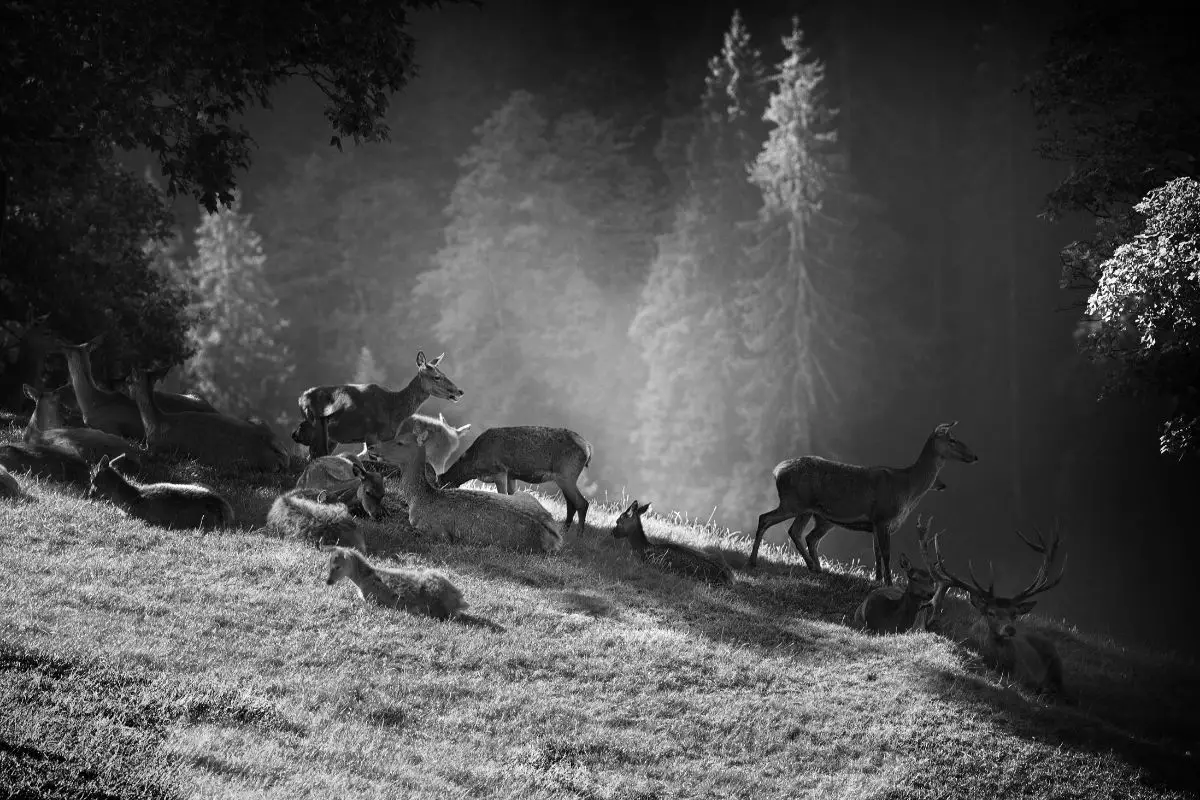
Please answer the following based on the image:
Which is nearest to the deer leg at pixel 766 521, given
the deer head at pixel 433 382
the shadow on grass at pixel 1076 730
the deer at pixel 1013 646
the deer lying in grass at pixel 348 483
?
the deer at pixel 1013 646

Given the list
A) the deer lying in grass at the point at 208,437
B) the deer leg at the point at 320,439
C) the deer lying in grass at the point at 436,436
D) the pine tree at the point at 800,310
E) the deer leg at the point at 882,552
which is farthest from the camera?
the pine tree at the point at 800,310

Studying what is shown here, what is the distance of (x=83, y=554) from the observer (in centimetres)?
1023

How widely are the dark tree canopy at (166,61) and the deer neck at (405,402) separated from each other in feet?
20.2

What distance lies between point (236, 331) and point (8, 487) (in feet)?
132

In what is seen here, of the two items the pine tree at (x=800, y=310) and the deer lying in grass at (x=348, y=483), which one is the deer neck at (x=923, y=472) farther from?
the pine tree at (x=800, y=310)

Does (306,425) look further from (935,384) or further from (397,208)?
(397,208)

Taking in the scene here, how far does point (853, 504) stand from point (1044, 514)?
25.4 m

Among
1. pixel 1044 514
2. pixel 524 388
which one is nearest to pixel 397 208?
pixel 524 388

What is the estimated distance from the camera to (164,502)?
11.5 meters

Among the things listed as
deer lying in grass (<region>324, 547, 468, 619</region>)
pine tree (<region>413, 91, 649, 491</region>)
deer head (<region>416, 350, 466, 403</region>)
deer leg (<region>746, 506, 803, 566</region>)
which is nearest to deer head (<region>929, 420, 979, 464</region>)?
deer leg (<region>746, 506, 803, 566</region>)

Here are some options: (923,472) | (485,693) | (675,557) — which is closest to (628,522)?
(675,557)

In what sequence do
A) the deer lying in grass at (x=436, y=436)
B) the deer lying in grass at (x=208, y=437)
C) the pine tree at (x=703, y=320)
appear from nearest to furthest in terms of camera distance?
the deer lying in grass at (x=208, y=437)
the deer lying in grass at (x=436, y=436)
the pine tree at (x=703, y=320)

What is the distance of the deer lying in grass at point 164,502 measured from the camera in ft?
37.6

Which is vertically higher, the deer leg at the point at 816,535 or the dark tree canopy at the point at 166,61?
the dark tree canopy at the point at 166,61
